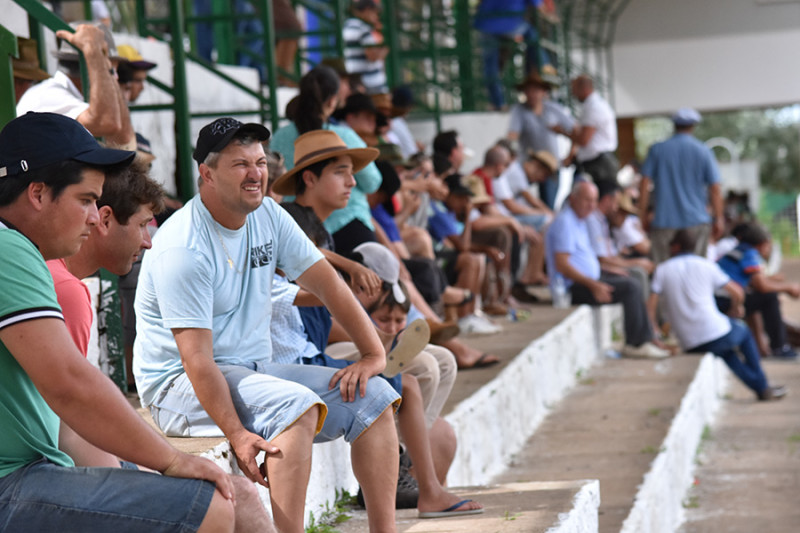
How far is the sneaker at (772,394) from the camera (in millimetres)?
8945

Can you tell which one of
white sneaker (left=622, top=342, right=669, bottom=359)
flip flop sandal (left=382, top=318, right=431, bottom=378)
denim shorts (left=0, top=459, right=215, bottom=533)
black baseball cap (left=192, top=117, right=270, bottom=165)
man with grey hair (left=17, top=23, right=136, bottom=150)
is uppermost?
man with grey hair (left=17, top=23, right=136, bottom=150)

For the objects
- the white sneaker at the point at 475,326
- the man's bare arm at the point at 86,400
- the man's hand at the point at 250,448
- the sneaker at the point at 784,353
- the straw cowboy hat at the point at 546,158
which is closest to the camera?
the man's bare arm at the point at 86,400

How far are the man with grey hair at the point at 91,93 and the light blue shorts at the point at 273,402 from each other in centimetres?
114

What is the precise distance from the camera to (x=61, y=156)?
1.96 metres

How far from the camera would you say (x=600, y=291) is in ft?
29.2

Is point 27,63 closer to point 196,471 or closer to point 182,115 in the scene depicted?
point 182,115

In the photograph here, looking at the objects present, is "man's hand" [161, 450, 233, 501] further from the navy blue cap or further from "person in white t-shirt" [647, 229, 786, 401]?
the navy blue cap

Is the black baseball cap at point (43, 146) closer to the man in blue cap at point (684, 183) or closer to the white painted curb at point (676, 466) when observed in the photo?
the white painted curb at point (676, 466)

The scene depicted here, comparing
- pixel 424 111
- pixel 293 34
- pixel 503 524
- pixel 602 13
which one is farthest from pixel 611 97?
pixel 503 524

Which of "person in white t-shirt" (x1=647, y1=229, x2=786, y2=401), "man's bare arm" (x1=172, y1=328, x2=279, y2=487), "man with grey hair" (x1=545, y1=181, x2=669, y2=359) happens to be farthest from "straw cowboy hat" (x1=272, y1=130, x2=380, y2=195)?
"person in white t-shirt" (x1=647, y1=229, x2=786, y2=401)

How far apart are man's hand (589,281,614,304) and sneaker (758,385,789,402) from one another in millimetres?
1454

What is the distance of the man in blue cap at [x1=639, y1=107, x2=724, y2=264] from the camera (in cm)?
1007

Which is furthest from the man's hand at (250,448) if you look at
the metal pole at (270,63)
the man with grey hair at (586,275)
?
the man with grey hair at (586,275)

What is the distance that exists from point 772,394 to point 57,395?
7.96 m
